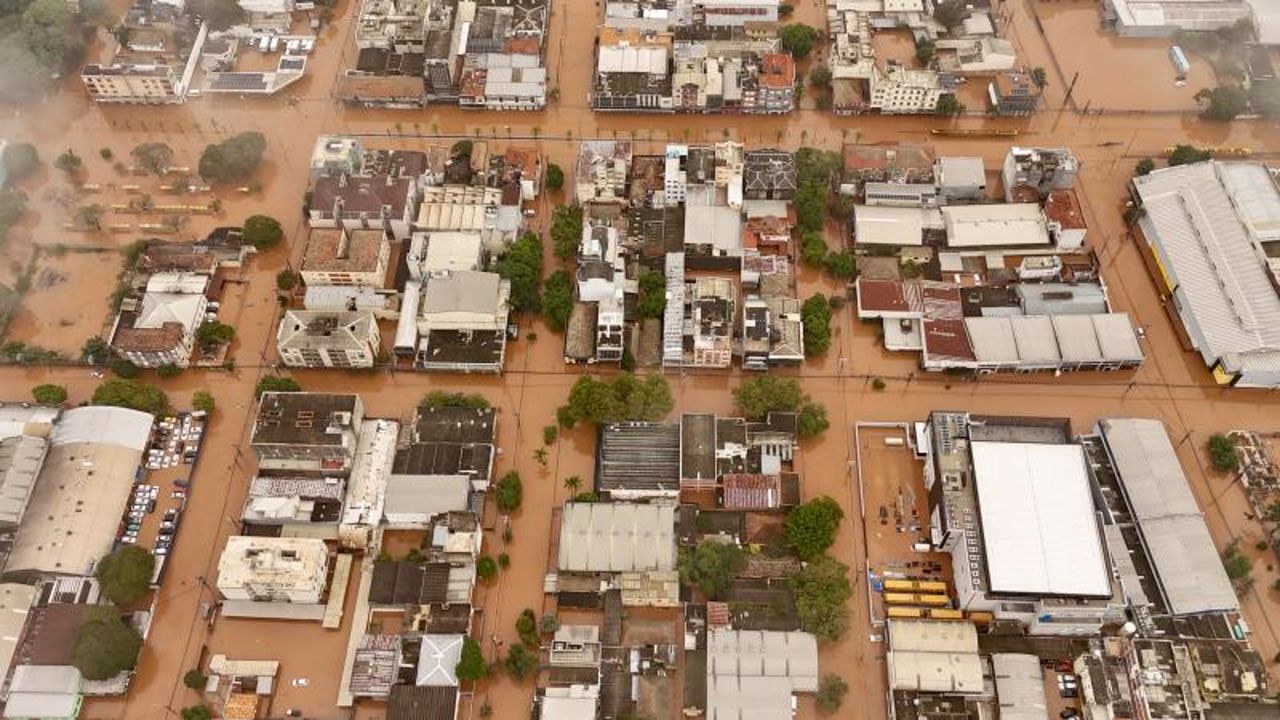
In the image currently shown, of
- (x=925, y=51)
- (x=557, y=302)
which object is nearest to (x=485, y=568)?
(x=557, y=302)

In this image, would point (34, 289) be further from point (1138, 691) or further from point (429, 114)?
point (1138, 691)

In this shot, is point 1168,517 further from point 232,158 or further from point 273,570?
point 232,158

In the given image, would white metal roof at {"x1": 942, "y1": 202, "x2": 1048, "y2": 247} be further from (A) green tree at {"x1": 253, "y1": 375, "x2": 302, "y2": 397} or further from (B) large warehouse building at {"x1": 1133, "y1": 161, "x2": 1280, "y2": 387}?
(A) green tree at {"x1": 253, "y1": 375, "x2": 302, "y2": 397}

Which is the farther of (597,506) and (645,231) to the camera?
(645,231)

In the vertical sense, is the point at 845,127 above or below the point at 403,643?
above

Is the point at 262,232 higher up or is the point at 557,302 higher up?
the point at 262,232

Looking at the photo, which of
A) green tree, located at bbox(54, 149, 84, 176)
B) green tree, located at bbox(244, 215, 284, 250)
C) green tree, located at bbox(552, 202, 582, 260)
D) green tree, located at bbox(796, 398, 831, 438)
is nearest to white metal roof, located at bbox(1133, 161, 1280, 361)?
green tree, located at bbox(796, 398, 831, 438)

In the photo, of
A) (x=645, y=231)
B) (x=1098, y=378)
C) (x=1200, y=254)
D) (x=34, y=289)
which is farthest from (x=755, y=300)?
(x=34, y=289)
